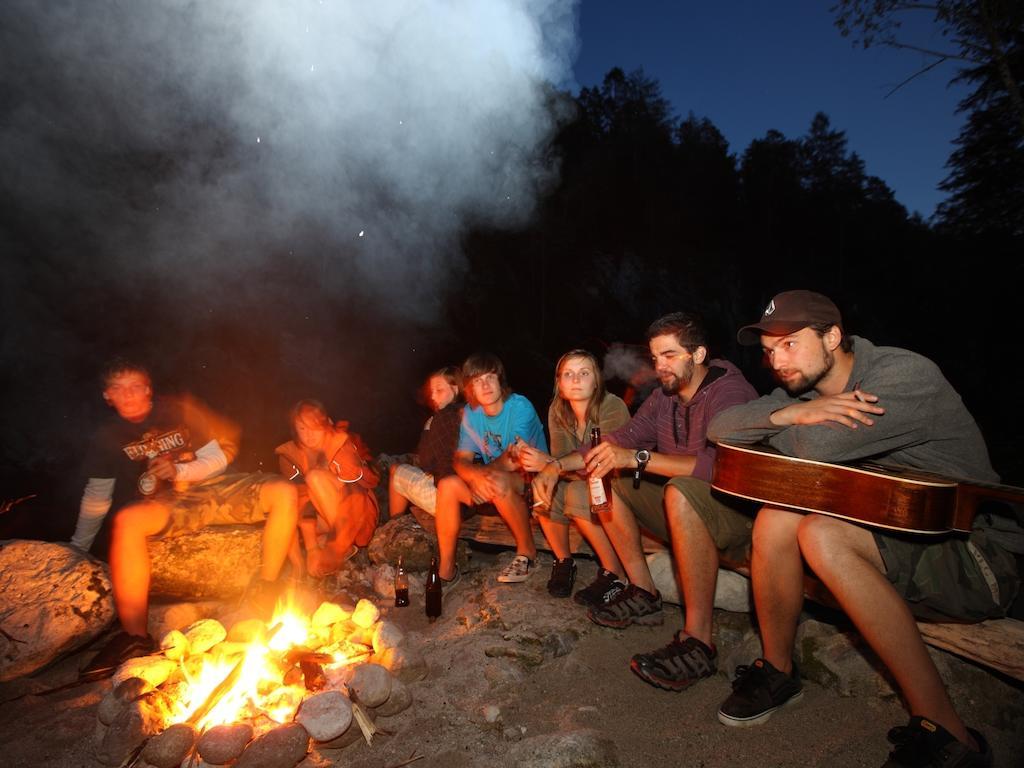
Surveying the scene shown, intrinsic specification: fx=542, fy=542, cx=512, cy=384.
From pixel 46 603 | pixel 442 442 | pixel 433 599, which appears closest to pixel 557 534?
pixel 433 599

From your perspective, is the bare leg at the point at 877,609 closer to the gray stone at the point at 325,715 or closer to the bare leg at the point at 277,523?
the gray stone at the point at 325,715

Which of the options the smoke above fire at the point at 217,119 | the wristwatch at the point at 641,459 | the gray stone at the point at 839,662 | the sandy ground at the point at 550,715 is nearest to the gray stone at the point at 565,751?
the sandy ground at the point at 550,715

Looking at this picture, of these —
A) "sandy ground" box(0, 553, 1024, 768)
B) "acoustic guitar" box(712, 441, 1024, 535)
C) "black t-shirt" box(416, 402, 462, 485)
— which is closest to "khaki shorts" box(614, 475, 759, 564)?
"acoustic guitar" box(712, 441, 1024, 535)

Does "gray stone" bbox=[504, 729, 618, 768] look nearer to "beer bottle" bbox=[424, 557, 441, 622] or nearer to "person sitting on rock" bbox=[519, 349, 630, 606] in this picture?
"person sitting on rock" bbox=[519, 349, 630, 606]

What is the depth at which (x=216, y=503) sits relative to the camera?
3742 mm

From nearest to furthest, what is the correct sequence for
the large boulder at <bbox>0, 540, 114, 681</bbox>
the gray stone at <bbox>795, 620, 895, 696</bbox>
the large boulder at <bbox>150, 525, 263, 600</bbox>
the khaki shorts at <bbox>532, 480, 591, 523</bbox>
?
1. the gray stone at <bbox>795, 620, 895, 696</bbox>
2. the large boulder at <bbox>0, 540, 114, 681</bbox>
3. the khaki shorts at <bbox>532, 480, 591, 523</bbox>
4. the large boulder at <bbox>150, 525, 263, 600</bbox>

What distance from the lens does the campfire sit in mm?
2262

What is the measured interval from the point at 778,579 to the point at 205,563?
11.6 ft

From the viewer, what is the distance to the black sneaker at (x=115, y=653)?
298 cm

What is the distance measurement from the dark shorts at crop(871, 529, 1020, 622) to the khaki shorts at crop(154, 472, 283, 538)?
3.53 m

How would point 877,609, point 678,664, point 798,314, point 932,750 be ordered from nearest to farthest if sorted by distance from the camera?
point 932,750 → point 877,609 → point 798,314 → point 678,664

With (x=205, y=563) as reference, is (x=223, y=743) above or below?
below

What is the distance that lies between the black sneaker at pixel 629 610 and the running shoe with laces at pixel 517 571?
0.63m

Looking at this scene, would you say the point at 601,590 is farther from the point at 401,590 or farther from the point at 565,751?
the point at 401,590
